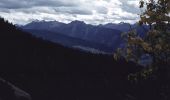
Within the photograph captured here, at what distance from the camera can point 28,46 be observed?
241ft

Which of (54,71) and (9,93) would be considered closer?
(9,93)

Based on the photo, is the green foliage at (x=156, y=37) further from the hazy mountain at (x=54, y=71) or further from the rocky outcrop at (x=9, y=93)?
the hazy mountain at (x=54, y=71)

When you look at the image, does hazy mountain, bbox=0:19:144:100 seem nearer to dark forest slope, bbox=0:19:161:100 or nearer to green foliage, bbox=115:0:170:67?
dark forest slope, bbox=0:19:161:100

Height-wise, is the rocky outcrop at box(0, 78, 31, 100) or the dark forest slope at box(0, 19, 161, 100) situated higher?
the rocky outcrop at box(0, 78, 31, 100)

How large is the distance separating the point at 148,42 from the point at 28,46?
49.1 metres

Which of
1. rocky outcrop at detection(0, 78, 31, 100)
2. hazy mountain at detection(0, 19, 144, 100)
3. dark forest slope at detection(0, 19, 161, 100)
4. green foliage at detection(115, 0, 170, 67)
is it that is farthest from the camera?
dark forest slope at detection(0, 19, 161, 100)

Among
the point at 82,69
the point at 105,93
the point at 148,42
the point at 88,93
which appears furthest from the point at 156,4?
the point at 82,69

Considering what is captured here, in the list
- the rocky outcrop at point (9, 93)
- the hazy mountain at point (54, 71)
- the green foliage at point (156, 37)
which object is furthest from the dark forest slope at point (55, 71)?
the green foliage at point (156, 37)

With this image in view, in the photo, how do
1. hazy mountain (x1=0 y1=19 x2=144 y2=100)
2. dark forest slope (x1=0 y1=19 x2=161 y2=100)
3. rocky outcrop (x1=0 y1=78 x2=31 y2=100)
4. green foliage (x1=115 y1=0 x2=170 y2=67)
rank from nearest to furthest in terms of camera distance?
green foliage (x1=115 y1=0 x2=170 y2=67)
rocky outcrop (x1=0 y1=78 x2=31 y2=100)
hazy mountain (x1=0 y1=19 x2=144 y2=100)
dark forest slope (x1=0 y1=19 x2=161 y2=100)

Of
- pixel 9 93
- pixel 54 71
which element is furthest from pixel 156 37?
pixel 54 71

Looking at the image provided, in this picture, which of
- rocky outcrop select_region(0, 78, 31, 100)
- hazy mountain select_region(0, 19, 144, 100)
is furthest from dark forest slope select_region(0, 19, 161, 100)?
rocky outcrop select_region(0, 78, 31, 100)

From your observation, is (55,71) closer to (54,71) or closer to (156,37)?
(54,71)

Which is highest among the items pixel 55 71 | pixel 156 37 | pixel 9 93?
pixel 156 37

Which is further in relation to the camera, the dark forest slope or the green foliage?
the dark forest slope
